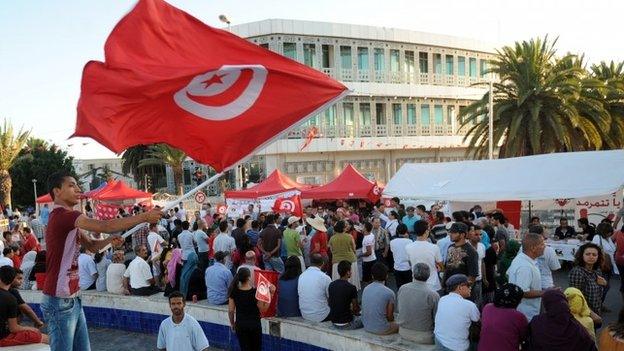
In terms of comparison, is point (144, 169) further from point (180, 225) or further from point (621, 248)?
point (621, 248)

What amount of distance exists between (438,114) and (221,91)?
3588cm

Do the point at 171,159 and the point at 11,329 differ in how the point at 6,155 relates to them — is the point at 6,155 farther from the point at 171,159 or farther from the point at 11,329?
the point at 11,329

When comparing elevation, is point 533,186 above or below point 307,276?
above

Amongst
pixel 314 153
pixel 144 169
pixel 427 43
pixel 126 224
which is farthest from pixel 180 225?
pixel 144 169

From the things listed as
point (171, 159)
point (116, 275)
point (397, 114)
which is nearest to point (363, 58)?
point (397, 114)

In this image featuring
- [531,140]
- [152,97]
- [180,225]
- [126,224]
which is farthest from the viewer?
[531,140]

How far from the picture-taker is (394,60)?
36.8 m

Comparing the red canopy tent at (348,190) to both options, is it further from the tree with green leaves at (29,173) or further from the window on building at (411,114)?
the tree with green leaves at (29,173)

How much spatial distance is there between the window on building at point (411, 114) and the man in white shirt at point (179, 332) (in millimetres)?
33663

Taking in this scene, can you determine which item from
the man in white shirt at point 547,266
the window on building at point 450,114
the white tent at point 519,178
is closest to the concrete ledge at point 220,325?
the man in white shirt at point 547,266

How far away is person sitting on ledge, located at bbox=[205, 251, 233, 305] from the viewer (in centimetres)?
847

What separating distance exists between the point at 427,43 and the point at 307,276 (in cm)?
3323

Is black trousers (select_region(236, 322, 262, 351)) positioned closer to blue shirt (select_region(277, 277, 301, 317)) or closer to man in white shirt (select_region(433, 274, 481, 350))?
blue shirt (select_region(277, 277, 301, 317))

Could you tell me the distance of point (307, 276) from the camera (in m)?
7.54
